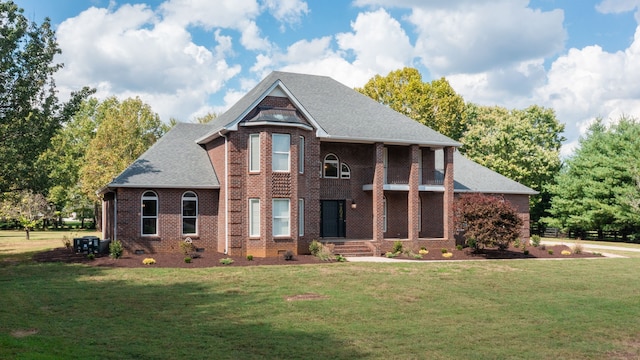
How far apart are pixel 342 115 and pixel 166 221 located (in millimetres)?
10627

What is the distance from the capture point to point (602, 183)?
44406 mm

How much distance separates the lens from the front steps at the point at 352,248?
90.0ft

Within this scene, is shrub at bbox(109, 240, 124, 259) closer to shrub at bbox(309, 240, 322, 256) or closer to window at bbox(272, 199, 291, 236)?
window at bbox(272, 199, 291, 236)

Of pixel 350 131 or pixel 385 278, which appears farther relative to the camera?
pixel 350 131

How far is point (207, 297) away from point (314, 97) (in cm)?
1798

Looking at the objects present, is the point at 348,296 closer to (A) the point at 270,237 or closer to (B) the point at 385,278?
(B) the point at 385,278

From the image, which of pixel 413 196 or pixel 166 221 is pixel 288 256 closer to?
pixel 166 221

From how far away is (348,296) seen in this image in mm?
15797

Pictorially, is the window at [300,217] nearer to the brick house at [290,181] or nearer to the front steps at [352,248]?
the brick house at [290,181]

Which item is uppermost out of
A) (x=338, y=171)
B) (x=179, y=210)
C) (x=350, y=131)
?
(x=350, y=131)

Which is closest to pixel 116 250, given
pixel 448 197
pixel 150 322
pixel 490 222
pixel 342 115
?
pixel 150 322

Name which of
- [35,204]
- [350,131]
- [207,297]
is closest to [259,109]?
[350,131]

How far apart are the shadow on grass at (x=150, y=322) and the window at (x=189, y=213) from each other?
8.32 m

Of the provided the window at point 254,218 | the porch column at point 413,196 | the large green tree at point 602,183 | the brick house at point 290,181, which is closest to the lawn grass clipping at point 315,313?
the window at point 254,218
